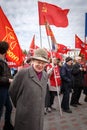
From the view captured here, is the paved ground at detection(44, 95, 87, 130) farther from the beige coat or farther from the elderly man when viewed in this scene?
the beige coat

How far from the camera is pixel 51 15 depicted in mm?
8805

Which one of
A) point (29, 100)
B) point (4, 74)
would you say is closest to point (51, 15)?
point (4, 74)

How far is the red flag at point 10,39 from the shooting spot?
6145mm

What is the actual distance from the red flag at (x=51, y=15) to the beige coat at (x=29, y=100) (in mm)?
5199

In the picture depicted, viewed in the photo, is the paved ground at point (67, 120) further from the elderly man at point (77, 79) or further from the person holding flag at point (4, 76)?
the person holding flag at point (4, 76)

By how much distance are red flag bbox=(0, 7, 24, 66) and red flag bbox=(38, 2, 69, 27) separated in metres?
2.67

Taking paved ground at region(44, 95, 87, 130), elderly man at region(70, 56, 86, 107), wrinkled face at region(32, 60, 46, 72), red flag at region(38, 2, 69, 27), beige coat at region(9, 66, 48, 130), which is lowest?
paved ground at region(44, 95, 87, 130)

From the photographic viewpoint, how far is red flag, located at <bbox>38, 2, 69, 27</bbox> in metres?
8.80

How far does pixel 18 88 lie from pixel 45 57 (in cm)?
56

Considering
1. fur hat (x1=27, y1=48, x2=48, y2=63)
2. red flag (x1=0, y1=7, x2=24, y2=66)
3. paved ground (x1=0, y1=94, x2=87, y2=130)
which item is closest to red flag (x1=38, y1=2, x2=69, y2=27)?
red flag (x1=0, y1=7, x2=24, y2=66)

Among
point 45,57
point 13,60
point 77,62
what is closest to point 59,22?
point 77,62

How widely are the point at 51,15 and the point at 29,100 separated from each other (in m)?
5.54

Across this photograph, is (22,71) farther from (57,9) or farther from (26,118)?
(57,9)

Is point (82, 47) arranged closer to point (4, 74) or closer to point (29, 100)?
point (4, 74)
